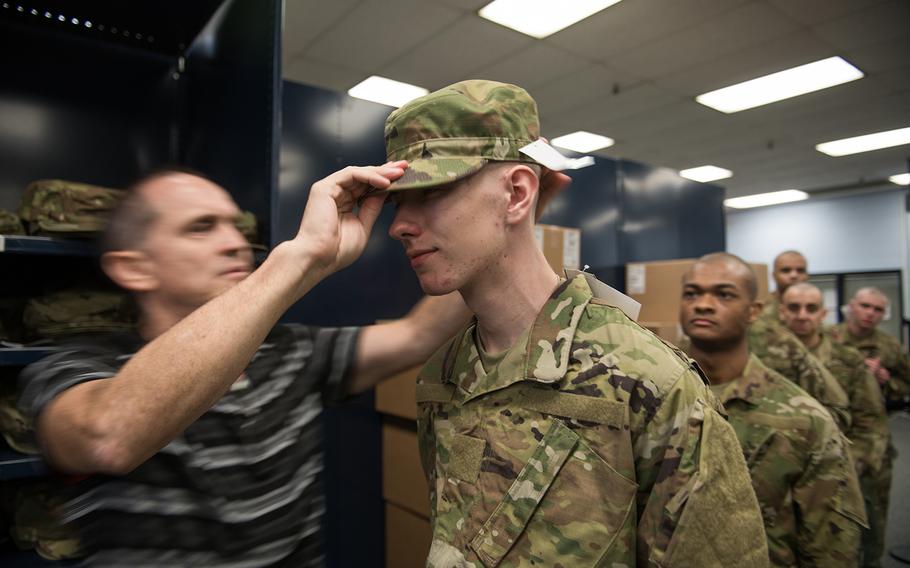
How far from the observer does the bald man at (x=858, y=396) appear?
3.23 metres

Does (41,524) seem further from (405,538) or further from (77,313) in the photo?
(405,538)

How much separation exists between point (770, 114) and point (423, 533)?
6.44 meters

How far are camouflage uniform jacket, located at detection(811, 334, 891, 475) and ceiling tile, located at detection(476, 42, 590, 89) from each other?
315 centimetres

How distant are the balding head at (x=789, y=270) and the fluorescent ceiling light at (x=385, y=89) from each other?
363 centimetres

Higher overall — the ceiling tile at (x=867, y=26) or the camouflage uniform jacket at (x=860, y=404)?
the ceiling tile at (x=867, y=26)

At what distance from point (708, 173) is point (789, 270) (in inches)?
230

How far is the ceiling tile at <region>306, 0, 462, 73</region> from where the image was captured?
161 inches

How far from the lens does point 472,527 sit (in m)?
1.00

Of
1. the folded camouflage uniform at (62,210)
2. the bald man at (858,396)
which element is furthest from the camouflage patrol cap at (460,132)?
the bald man at (858,396)

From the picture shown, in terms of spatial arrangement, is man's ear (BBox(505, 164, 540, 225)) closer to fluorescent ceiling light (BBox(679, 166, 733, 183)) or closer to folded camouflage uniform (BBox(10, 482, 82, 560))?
folded camouflage uniform (BBox(10, 482, 82, 560))

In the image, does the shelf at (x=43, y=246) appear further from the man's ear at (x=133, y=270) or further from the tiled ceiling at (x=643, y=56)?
the tiled ceiling at (x=643, y=56)

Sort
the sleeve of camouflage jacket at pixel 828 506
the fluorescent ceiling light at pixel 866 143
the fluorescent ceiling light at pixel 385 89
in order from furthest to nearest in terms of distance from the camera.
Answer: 1. the fluorescent ceiling light at pixel 866 143
2. the fluorescent ceiling light at pixel 385 89
3. the sleeve of camouflage jacket at pixel 828 506

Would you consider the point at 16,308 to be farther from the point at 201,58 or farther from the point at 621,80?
the point at 621,80

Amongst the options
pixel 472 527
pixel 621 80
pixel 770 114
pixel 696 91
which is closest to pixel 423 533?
pixel 472 527
